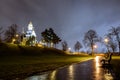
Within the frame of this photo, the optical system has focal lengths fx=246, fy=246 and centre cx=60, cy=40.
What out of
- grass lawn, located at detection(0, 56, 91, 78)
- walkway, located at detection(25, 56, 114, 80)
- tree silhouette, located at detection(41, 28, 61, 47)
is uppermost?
tree silhouette, located at detection(41, 28, 61, 47)

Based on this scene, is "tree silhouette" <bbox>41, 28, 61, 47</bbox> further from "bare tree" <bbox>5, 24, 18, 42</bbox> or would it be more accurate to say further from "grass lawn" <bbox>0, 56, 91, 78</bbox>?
"grass lawn" <bbox>0, 56, 91, 78</bbox>

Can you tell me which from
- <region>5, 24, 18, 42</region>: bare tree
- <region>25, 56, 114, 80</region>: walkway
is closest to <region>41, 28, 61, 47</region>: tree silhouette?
<region>5, 24, 18, 42</region>: bare tree

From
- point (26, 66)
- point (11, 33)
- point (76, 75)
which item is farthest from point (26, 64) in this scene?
point (11, 33)

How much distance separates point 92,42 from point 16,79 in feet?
361

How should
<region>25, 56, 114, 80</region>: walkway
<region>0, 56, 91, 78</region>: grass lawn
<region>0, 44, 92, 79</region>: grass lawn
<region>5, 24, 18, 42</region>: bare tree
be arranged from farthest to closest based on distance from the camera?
1. <region>5, 24, 18, 42</region>: bare tree
2. <region>0, 44, 92, 79</region>: grass lawn
3. <region>0, 56, 91, 78</region>: grass lawn
4. <region>25, 56, 114, 80</region>: walkway

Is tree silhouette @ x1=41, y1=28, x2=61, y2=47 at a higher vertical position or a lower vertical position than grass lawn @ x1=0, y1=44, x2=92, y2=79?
higher

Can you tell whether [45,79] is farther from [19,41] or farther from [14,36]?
[19,41]

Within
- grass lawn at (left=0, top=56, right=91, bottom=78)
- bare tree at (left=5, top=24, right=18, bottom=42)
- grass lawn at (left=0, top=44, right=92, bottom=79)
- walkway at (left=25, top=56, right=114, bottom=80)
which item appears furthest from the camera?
bare tree at (left=5, top=24, right=18, bottom=42)

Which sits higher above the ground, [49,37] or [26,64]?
[49,37]

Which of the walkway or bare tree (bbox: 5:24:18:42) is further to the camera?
bare tree (bbox: 5:24:18:42)

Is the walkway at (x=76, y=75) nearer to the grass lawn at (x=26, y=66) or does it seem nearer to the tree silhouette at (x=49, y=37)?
the grass lawn at (x=26, y=66)

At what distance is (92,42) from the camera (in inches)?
4911

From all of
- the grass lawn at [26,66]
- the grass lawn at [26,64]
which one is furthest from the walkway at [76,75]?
the grass lawn at [26,66]

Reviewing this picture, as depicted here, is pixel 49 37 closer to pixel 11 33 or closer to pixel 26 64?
pixel 11 33
